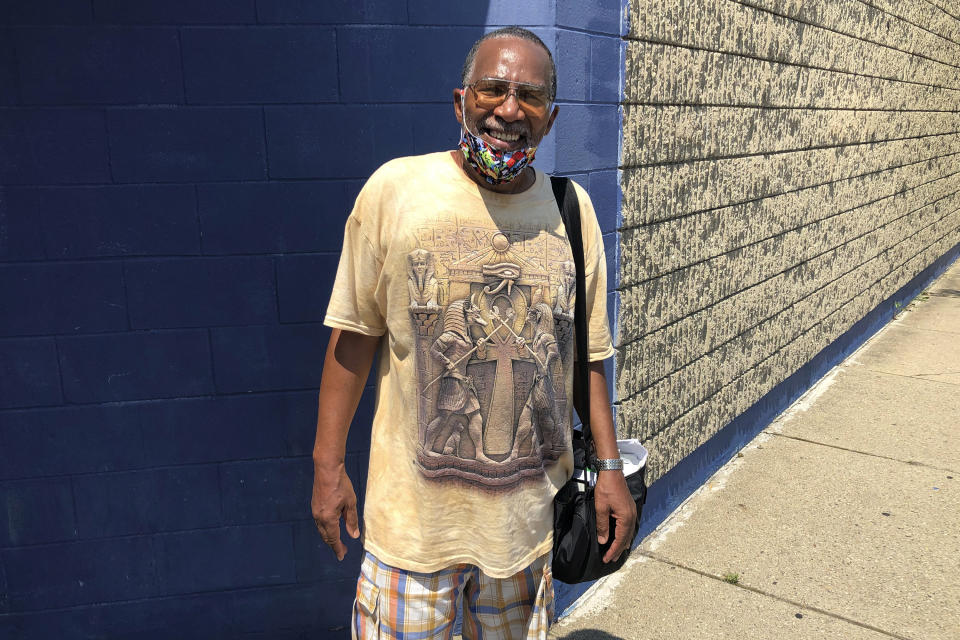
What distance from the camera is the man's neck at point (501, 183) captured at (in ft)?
5.95

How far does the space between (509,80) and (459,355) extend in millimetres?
643

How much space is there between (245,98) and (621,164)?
1490 mm

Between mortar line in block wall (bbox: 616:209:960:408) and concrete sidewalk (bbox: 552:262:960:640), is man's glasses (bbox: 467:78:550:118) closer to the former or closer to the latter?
mortar line in block wall (bbox: 616:209:960:408)

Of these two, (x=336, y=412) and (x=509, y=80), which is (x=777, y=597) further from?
(x=509, y=80)

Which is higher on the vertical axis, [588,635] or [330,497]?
[330,497]

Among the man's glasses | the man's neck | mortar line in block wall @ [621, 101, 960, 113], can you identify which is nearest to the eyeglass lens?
the man's glasses

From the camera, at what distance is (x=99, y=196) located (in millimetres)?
2535

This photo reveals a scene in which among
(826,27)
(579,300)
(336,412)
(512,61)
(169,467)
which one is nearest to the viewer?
(512,61)

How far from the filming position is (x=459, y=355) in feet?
5.78

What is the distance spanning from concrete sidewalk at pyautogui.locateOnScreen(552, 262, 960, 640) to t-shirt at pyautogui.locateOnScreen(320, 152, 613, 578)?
60.6 inches

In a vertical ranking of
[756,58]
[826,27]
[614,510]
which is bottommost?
[614,510]

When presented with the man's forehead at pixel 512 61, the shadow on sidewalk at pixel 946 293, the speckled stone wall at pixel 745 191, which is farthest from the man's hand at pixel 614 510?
the shadow on sidewalk at pixel 946 293

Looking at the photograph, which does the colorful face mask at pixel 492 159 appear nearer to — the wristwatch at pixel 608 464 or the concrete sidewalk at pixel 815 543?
the wristwatch at pixel 608 464

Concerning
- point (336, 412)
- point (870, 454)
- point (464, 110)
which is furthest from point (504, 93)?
point (870, 454)
